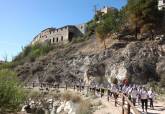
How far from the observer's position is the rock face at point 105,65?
49.5m

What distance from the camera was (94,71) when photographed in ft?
183

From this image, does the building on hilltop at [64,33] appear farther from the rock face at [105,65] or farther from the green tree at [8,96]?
the green tree at [8,96]

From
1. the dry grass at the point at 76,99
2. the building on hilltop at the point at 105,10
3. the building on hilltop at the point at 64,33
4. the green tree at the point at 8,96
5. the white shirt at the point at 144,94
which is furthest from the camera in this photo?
the building on hilltop at the point at 64,33

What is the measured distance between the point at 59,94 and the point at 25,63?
34.9m

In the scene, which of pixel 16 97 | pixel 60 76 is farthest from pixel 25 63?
pixel 16 97

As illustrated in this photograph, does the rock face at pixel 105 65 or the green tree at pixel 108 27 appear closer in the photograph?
the rock face at pixel 105 65

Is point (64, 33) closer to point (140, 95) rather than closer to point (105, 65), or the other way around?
point (105, 65)

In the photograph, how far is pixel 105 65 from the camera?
2186 inches

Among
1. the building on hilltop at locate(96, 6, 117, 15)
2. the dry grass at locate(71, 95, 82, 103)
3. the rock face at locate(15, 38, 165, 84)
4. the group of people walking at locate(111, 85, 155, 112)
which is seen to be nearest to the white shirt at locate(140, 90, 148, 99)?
the group of people walking at locate(111, 85, 155, 112)

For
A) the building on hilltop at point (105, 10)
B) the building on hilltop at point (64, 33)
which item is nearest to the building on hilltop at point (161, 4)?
the building on hilltop at point (105, 10)

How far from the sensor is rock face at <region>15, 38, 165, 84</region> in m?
49.5

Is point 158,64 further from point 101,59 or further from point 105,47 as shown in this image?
point 105,47

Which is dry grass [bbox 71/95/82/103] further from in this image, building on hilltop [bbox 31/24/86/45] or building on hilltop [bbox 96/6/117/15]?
building on hilltop [bbox 31/24/86/45]

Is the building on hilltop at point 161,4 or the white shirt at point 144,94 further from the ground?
the building on hilltop at point 161,4
